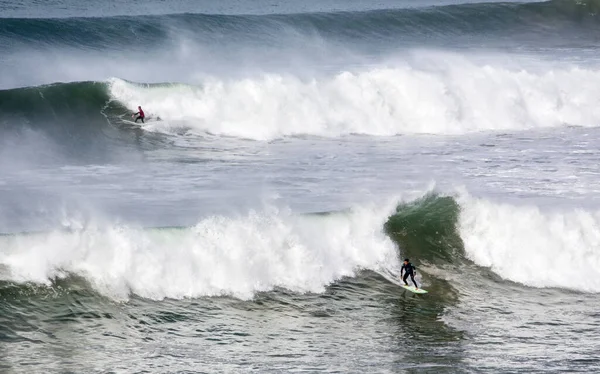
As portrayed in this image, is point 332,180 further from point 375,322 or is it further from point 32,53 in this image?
point 32,53

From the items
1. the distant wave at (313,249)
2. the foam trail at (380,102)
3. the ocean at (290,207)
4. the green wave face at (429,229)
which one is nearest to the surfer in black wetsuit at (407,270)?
the ocean at (290,207)

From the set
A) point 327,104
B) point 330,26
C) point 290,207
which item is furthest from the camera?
point 330,26

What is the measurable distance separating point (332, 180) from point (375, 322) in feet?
24.5

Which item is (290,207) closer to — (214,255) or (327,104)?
(214,255)

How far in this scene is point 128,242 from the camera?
694 inches

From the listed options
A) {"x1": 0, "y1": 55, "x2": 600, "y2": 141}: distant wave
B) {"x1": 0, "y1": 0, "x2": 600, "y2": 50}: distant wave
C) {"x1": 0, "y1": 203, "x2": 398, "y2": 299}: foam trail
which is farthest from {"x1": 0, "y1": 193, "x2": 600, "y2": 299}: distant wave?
{"x1": 0, "y1": 0, "x2": 600, "y2": 50}: distant wave

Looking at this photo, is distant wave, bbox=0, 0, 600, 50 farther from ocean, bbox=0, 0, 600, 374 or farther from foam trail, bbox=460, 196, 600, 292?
foam trail, bbox=460, 196, 600, 292

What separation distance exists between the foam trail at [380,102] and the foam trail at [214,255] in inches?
416

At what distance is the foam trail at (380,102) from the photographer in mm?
30875

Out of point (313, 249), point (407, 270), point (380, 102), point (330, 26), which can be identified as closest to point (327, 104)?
point (380, 102)

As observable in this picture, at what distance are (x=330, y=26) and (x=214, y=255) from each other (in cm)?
2996

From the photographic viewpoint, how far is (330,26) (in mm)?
46562

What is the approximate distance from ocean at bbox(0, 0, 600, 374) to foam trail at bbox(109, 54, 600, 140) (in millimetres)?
98

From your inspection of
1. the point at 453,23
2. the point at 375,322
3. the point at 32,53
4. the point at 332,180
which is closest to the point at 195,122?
the point at 332,180
